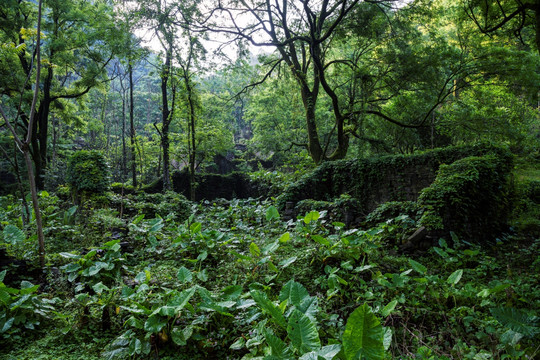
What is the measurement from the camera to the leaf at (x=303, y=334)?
4.37ft

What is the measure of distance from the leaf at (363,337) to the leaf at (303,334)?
0.15 m

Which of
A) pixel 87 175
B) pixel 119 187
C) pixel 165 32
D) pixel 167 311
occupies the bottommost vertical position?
pixel 167 311

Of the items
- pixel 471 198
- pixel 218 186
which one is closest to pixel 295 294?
pixel 471 198

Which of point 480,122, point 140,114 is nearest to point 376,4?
point 480,122

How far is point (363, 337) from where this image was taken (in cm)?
123

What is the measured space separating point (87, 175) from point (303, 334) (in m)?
8.15

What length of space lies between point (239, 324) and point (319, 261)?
124 centimetres

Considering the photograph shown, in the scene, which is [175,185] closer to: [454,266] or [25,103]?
[25,103]

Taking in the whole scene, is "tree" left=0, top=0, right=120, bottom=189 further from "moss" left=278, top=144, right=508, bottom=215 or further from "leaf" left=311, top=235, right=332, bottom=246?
"leaf" left=311, top=235, right=332, bottom=246

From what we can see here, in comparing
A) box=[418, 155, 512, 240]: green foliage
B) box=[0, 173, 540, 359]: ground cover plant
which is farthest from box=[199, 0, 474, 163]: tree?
box=[0, 173, 540, 359]: ground cover plant

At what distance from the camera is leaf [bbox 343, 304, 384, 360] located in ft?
3.95

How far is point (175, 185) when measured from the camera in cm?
1460

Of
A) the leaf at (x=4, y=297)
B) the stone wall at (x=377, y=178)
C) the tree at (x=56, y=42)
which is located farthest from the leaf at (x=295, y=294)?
the tree at (x=56, y=42)

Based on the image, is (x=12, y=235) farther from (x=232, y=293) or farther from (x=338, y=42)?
(x=338, y=42)
